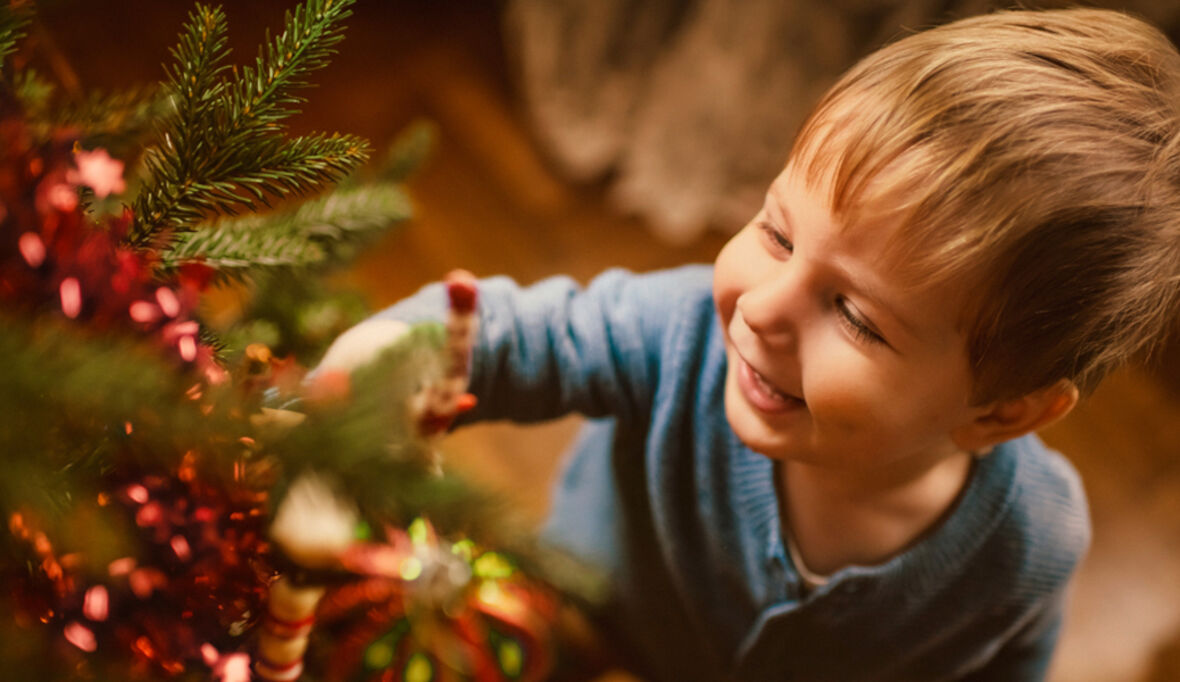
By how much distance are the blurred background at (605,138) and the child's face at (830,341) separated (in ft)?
2.24

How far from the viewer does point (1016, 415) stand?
51 cm

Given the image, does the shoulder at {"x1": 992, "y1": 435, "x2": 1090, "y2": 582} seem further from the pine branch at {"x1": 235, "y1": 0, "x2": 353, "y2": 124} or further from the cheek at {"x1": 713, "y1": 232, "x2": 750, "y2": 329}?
the pine branch at {"x1": 235, "y1": 0, "x2": 353, "y2": 124}

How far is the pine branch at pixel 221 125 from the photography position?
1.09ft

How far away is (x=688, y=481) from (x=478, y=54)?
1130 mm

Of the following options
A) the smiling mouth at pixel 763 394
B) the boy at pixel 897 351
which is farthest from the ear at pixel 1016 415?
the smiling mouth at pixel 763 394

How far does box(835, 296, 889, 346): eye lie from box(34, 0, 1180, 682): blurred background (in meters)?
0.74

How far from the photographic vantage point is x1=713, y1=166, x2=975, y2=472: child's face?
431mm

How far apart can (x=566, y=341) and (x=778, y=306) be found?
0.17 m

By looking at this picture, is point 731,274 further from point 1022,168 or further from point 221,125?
point 221,125

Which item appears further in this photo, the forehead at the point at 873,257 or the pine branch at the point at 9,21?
the forehead at the point at 873,257

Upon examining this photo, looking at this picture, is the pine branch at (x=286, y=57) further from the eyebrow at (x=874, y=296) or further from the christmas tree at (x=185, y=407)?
the eyebrow at (x=874, y=296)

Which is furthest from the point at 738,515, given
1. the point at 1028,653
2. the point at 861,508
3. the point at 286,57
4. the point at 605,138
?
the point at 605,138

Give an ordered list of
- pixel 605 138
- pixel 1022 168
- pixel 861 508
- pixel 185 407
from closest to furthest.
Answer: pixel 185 407, pixel 1022 168, pixel 861 508, pixel 605 138

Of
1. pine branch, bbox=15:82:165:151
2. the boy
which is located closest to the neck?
the boy
